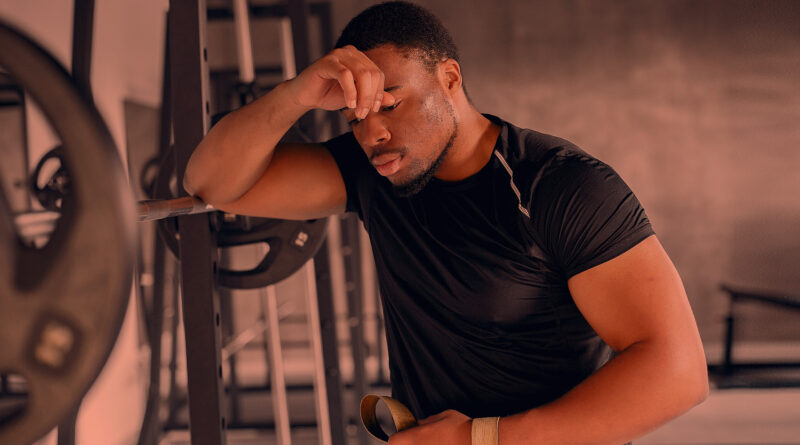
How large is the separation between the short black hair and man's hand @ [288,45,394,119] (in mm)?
131

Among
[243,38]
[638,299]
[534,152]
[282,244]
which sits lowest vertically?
[638,299]

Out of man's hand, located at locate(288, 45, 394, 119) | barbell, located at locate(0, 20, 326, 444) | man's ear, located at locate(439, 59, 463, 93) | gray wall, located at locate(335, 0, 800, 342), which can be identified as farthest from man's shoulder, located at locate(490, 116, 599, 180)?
gray wall, located at locate(335, 0, 800, 342)

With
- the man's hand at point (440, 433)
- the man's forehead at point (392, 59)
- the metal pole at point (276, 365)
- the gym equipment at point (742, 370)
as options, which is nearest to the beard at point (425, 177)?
the man's forehead at point (392, 59)

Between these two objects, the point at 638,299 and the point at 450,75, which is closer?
the point at 638,299

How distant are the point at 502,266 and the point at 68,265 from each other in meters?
0.73

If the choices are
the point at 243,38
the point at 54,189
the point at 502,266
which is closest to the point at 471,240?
the point at 502,266

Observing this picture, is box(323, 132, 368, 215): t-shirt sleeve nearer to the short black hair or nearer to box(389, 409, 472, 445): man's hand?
the short black hair

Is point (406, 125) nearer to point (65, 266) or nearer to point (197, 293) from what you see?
point (197, 293)

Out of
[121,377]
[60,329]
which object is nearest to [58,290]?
[60,329]

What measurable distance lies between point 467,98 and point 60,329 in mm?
910

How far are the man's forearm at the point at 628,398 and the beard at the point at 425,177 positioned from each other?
15.5 inches

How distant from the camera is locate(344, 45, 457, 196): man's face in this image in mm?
941

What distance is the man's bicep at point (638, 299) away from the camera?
76 centimetres

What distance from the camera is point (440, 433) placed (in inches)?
32.0
